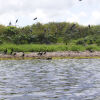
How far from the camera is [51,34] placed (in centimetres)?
6988

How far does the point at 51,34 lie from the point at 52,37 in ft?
11.1

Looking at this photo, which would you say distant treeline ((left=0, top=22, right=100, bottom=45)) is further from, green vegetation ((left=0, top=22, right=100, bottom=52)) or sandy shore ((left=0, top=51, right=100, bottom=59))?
sandy shore ((left=0, top=51, right=100, bottom=59))

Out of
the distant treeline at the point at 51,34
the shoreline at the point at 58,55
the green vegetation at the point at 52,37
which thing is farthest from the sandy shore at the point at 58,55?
the distant treeline at the point at 51,34

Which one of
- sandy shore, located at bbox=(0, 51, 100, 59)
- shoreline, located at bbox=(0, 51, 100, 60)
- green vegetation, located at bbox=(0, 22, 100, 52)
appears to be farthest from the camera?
green vegetation, located at bbox=(0, 22, 100, 52)

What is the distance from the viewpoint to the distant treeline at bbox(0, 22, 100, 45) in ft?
212

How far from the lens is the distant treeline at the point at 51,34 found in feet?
212

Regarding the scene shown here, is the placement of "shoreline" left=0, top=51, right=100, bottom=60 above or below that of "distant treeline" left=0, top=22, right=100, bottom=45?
below

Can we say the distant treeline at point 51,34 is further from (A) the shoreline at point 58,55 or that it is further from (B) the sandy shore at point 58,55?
(A) the shoreline at point 58,55

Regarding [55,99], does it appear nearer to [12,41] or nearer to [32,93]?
[32,93]

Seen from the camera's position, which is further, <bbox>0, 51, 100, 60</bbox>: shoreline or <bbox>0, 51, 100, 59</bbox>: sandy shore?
<bbox>0, 51, 100, 59</bbox>: sandy shore

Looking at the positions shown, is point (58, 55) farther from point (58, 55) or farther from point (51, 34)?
point (51, 34)

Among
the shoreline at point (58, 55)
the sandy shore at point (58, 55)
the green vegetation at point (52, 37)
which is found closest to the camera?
the shoreline at point (58, 55)

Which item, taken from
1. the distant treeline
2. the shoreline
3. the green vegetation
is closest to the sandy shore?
the shoreline

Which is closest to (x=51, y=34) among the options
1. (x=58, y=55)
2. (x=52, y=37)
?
(x=52, y=37)
